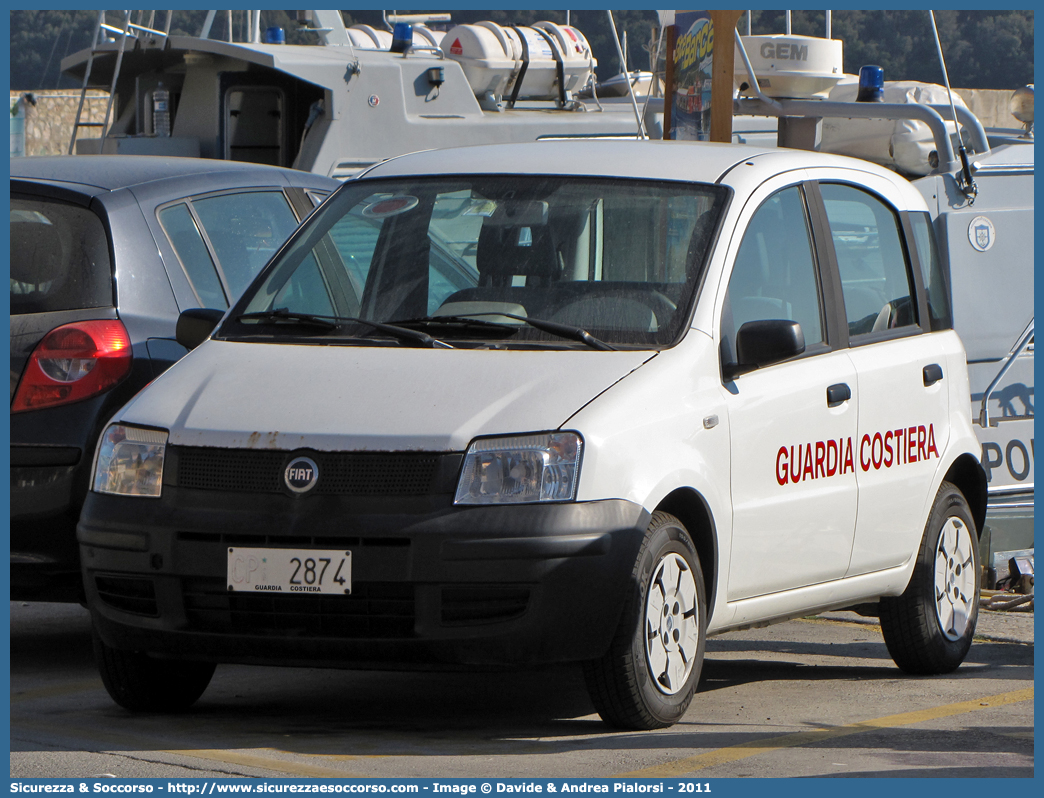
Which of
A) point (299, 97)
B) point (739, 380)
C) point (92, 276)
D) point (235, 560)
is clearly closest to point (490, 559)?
point (235, 560)

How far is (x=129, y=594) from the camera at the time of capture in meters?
5.11

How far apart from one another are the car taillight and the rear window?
0.39 feet

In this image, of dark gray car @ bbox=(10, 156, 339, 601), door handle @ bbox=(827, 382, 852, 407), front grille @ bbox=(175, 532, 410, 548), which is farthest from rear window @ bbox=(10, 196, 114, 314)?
door handle @ bbox=(827, 382, 852, 407)

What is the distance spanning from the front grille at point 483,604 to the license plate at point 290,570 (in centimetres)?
28

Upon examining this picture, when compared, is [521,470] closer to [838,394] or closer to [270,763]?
[270,763]

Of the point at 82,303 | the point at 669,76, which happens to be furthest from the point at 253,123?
the point at 82,303

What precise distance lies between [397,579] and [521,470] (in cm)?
45

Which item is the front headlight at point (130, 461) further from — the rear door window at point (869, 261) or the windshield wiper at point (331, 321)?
the rear door window at point (869, 261)

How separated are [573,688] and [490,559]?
4.83 feet

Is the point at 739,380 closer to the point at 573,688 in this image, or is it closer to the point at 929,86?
the point at 573,688

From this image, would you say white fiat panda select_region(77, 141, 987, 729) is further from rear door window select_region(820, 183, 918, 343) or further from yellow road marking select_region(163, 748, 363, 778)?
yellow road marking select_region(163, 748, 363, 778)

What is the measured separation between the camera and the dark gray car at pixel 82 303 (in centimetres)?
591

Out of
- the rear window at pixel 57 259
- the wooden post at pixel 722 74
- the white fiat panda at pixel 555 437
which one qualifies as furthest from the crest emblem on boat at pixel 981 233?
the rear window at pixel 57 259

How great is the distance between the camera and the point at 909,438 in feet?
20.8
